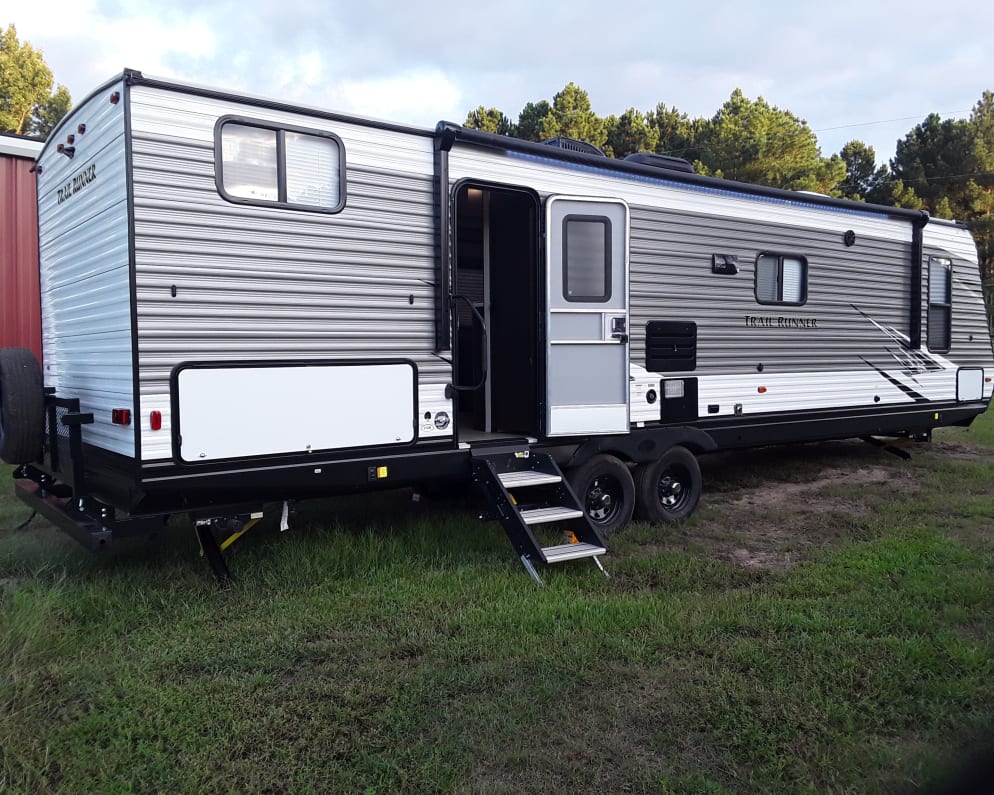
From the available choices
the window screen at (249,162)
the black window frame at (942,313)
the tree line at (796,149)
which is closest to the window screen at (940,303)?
the black window frame at (942,313)

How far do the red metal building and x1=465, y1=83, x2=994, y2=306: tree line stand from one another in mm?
24047

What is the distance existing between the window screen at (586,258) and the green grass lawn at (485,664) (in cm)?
180

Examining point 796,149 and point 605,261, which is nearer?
point 605,261

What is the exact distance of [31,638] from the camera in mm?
3527

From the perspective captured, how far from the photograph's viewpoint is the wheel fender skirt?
Result: 19.2ft

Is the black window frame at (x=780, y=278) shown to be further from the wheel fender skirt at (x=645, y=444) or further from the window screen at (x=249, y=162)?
the window screen at (x=249, y=162)

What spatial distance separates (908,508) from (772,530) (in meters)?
1.36

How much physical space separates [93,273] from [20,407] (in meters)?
0.88

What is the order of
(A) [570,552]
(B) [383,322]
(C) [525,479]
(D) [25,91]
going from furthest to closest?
(D) [25,91] → (C) [525,479] → (A) [570,552] → (B) [383,322]

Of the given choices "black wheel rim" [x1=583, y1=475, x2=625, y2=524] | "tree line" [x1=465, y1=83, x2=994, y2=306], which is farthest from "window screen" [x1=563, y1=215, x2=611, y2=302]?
"tree line" [x1=465, y1=83, x2=994, y2=306]

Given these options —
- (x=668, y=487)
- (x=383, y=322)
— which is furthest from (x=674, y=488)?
(x=383, y=322)

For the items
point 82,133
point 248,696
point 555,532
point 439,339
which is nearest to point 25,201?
point 82,133

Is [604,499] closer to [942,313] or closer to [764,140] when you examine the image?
[942,313]

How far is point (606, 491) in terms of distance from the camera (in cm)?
→ 604
